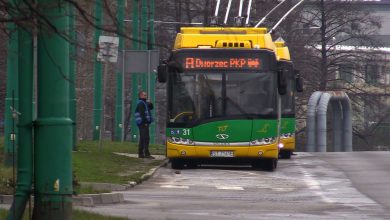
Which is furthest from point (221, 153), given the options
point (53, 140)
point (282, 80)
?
point (53, 140)

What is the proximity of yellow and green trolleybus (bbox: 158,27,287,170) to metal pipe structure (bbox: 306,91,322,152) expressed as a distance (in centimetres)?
2208

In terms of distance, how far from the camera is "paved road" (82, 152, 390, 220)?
46.1ft

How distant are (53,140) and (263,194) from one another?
31.6 ft

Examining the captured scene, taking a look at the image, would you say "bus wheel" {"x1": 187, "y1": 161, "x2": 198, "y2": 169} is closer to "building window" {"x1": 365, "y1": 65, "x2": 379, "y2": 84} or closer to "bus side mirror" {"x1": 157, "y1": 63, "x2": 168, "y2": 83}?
"bus side mirror" {"x1": 157, "y1": 63, "x2": 168, "y2": 83}

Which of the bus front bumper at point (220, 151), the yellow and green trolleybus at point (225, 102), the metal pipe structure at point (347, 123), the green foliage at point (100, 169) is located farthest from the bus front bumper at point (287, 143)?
the metal pipe structure at point (347, 123)

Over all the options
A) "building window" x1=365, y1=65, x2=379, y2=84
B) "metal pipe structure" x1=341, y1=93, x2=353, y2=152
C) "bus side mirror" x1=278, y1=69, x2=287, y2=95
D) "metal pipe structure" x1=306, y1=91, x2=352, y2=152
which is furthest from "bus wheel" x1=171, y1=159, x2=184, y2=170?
"building window" x1=365, y1=65, x2=379, y2=84

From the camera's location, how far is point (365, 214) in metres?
14.4

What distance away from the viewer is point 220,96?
896 inches

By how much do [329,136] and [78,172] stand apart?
3947cm

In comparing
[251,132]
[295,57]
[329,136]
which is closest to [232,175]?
[251,132]

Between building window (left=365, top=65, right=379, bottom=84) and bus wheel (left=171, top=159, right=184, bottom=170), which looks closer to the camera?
bus wheel (left=171, top=159, right=184, bottom=170)

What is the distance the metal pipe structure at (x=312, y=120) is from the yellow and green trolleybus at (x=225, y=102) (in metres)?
22.1

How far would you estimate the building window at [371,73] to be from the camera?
5512cm

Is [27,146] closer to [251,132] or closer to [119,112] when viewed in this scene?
[251,132]
